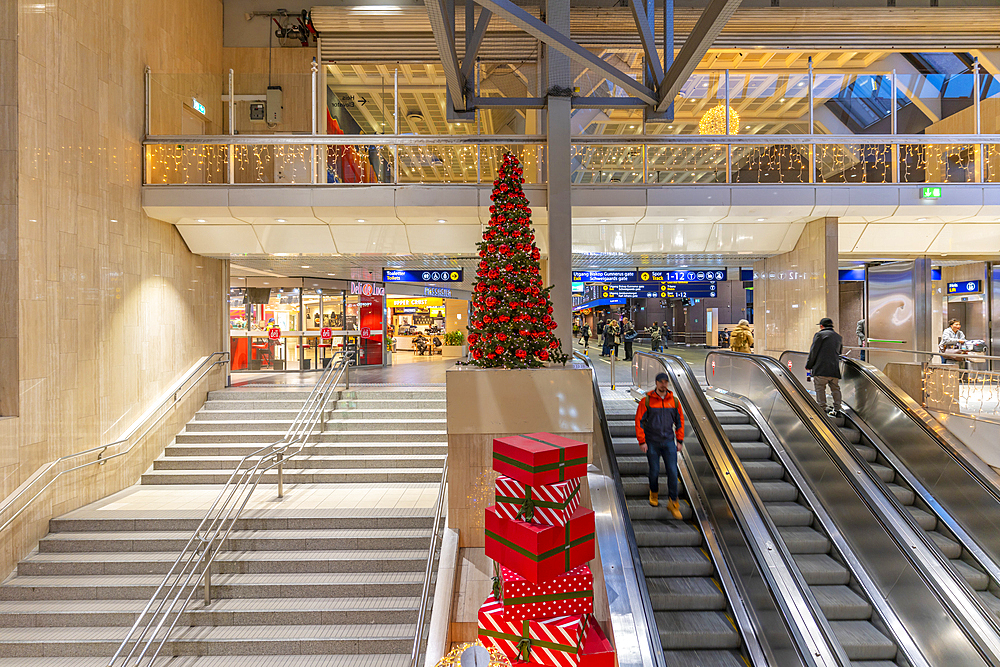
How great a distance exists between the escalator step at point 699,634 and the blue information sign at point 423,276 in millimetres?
9981

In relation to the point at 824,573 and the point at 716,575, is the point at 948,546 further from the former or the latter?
the point at 716,575

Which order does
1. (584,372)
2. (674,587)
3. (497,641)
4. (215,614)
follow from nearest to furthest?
(497,641)
(674,587)
(215,614)
(584,372)

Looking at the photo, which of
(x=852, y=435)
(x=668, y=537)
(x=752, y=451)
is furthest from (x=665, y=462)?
(x=852, y=435)

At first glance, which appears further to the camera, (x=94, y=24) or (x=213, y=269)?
(x=213, y=269)

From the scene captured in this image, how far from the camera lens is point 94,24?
756 centimetres

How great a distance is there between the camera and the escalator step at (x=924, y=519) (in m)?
5.61

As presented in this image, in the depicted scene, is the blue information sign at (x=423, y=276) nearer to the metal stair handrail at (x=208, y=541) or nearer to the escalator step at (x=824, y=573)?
the metal stair handrail at (x=208, y=541)

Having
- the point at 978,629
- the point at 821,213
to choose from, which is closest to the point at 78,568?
the point at 978,629

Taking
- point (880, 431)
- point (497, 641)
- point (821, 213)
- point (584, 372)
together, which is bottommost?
point (497, 641)

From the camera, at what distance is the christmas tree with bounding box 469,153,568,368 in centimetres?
603

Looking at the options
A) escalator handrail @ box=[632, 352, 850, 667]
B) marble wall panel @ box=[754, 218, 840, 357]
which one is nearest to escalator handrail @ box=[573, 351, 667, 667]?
escalator handrail @ box=[632, 352, 850, 667]

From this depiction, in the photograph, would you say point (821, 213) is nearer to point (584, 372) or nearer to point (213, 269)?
point (584, 372)

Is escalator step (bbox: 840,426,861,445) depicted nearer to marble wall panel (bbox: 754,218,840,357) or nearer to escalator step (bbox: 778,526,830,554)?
escalator step (bbox: 778,526,830,554)

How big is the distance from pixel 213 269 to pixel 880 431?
12228 mm
